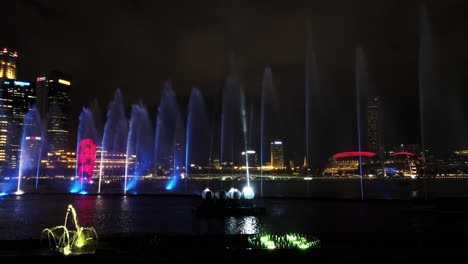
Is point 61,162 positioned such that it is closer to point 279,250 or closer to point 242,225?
point 242,225

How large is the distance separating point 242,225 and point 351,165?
16767 centimetres

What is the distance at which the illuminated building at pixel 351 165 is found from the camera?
165 metres

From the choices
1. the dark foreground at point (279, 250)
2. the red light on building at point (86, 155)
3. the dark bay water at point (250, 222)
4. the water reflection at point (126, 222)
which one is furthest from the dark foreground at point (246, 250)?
the red light on building at point (86, 155)

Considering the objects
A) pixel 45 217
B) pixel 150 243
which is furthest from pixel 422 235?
pixel 45 217

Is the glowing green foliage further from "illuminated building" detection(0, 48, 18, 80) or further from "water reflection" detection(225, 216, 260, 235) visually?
"illuminated building" detection(0, 48, 18, 80)

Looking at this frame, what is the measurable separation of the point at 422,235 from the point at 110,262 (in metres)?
13.6

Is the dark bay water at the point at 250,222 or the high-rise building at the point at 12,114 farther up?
the high-rise building at the point at 12,114

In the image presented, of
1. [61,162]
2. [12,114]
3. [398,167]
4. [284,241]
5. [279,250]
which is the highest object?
[12,114]

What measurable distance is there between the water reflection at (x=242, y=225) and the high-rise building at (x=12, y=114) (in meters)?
143

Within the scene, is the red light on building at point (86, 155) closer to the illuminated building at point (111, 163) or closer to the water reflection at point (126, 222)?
the illuminated building at point (111, 163)

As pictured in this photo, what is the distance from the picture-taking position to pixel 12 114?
6447 inches

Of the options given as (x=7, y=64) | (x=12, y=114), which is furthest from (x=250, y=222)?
(x=7, y=64)

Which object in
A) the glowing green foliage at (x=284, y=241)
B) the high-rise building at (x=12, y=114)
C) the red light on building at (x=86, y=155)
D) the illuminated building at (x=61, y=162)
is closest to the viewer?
the glowing green foliage at (x=284, y=241)

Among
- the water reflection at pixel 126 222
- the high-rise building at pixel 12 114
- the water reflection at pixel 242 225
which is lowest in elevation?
the water reflection at pixel 126 222
